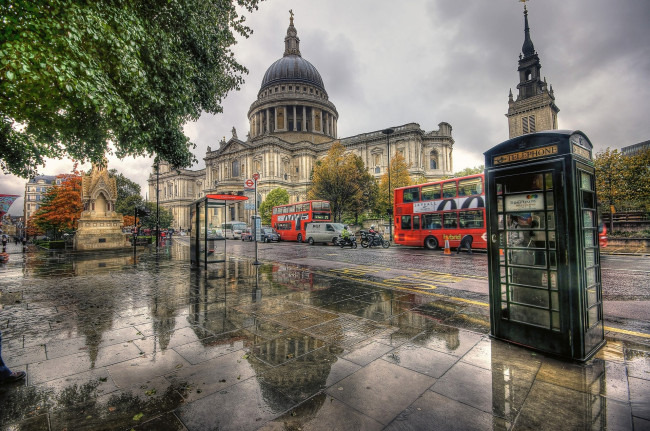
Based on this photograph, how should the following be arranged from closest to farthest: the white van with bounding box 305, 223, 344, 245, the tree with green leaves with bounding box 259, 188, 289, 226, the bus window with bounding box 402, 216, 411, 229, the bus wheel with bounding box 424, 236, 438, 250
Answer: the bus wheel with bounding box 424, 236, 438, 250
the bus window with bounding box 402, 216, 411, 229
the white van with bounding box 305, 223, 344, 245
the tree with green leaves with bounding box 259, 188, 289, 226

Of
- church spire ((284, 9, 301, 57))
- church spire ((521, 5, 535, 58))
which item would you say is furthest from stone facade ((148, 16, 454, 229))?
church spire ((521, 5, 535, 58))

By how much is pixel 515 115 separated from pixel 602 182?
44574 mm

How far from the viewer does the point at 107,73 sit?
618 cm

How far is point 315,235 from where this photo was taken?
27000mm

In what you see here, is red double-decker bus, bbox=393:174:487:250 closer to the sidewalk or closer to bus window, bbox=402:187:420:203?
bus window, bbox=402:187:420:203

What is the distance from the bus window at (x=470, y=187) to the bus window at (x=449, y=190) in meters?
0.39

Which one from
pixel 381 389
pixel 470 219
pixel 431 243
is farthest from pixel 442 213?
pixel 381 389

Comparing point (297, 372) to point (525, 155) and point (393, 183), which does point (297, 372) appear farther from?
A: point (393, 183)

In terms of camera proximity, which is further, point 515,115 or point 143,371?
point 515,115

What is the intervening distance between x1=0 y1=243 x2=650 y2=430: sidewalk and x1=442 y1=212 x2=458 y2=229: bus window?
13.2m

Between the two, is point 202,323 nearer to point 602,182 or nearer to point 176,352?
point 176,352

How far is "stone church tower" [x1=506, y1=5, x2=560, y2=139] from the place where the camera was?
57.5 meters

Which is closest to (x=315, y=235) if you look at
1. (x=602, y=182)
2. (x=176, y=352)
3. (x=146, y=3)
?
(x=146, y=3)

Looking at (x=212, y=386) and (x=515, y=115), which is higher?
(x=515, y=115)
